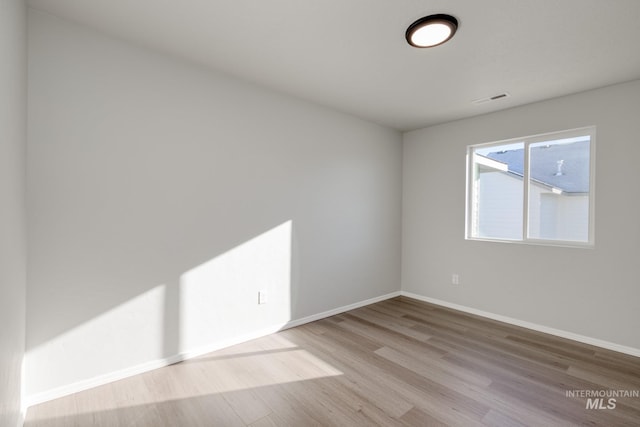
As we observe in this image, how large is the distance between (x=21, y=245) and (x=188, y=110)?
144 cm

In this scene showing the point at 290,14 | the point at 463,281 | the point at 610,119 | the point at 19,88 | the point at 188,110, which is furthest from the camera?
the point at 463,281

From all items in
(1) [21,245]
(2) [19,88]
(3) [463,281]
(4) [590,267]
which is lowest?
(3) [463,281]

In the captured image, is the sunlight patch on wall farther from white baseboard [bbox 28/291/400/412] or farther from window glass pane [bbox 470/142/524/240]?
window glass pane [bbox 470/142/524/240]

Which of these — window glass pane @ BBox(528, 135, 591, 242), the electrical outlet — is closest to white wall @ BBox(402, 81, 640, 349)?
window glass pane @ BBox(528, 135, 591, 242)

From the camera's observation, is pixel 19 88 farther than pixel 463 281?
No

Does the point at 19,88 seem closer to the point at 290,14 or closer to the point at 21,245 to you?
the point at 21,245

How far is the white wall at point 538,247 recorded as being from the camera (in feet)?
8.89

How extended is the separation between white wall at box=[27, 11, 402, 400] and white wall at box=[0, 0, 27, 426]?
19cm

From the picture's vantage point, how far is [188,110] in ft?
8.07

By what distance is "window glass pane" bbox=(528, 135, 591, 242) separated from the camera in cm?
300

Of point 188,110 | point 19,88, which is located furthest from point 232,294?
point 19,88

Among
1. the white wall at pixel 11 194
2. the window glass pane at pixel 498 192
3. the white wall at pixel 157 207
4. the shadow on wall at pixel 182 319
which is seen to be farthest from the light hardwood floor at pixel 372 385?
the window glass pane at pixel 498 192

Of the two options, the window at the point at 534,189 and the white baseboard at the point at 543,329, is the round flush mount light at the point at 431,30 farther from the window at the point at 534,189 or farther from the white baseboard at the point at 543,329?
the white baseboard at the point at 543,329

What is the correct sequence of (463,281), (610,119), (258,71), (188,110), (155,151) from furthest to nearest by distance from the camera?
(463,281)
(610,119)
(258,71)
(188,110)
(155,151)
